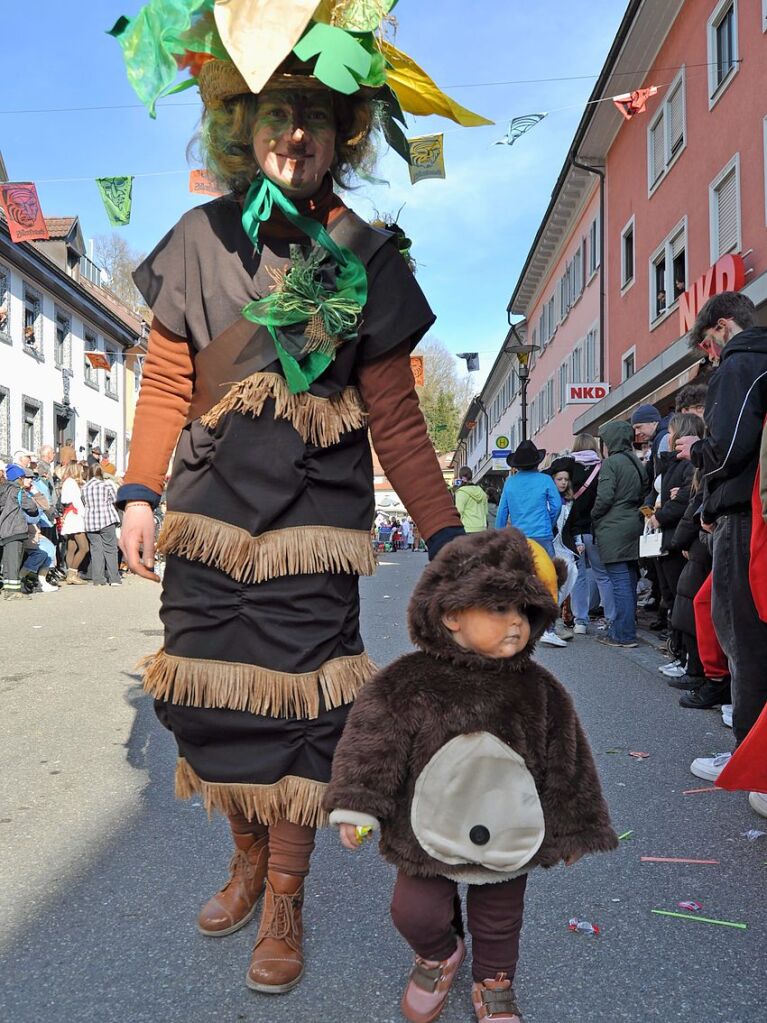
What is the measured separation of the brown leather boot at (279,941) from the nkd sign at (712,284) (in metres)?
10.9

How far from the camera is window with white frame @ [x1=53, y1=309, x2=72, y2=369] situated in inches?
1180

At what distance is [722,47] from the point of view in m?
14.7

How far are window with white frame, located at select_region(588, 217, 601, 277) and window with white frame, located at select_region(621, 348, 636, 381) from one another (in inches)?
152

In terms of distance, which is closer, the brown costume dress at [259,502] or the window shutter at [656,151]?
the brown costume dress at [259,502]

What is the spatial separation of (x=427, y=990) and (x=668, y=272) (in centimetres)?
1742

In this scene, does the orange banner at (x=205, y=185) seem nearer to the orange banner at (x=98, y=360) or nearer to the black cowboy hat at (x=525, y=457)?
the black cowboy hat at (x=525, y=457)

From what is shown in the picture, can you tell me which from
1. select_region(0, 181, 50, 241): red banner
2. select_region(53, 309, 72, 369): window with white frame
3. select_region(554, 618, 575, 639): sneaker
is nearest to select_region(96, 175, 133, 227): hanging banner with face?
select_region(0, 181, 50, 241): red banner

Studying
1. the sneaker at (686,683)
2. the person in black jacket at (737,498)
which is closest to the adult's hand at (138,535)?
the person in black jacket at (737,498)

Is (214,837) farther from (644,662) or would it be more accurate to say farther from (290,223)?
(644,662)

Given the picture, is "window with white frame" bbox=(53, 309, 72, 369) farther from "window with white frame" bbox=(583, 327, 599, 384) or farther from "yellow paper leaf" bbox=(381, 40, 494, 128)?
"yellow paper leaf" bbox=(381, 40, 494, 128)

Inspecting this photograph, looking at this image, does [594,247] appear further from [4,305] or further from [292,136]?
[292,136]

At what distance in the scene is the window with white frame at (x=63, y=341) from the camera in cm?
2998

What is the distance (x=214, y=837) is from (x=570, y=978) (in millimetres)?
1436

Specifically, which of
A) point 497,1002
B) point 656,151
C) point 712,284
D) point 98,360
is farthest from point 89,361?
point 497,1002
